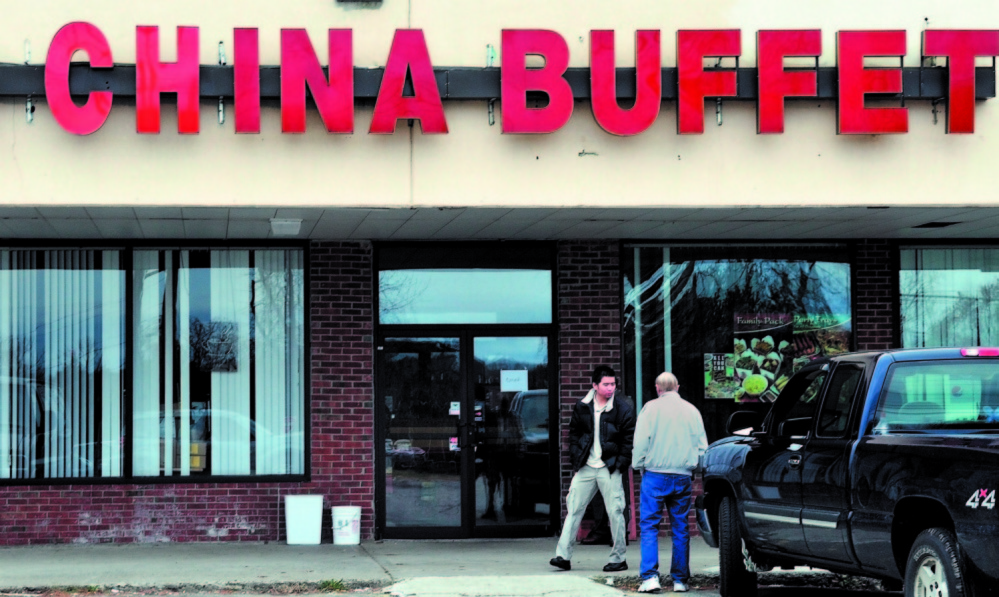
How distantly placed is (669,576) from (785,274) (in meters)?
4.63

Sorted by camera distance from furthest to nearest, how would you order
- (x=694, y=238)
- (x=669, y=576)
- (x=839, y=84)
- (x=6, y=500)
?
(x=694, y=238)
(x=6, y=500)
(x=839, y=84)
(x=669, y=576)

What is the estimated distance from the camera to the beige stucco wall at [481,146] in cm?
1044

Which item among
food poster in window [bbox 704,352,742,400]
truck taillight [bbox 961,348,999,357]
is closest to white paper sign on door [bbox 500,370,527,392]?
food poster in window [bbox 704,352,742,400]

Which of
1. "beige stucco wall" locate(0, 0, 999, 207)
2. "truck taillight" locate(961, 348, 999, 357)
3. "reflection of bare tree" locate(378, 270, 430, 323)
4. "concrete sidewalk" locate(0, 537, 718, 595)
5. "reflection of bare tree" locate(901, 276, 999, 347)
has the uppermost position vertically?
"beige stucco wall" locate(0, 0, 999, 207)

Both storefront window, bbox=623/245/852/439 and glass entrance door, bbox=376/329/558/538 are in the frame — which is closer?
glass entrance door, bbox=376/329/558/538

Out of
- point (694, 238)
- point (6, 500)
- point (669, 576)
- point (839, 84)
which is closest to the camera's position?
point (669, 576)

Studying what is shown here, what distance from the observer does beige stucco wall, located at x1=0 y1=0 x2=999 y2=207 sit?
34.2 feet

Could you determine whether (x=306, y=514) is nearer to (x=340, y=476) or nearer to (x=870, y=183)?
(x=340, y=476)

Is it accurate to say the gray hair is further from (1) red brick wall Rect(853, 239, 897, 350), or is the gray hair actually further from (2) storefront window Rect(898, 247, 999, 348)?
(2) storefront window Rect(898, 247, 999, 348)

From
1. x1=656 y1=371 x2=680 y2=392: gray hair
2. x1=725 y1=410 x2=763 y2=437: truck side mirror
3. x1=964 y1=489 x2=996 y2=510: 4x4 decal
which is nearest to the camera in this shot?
x1=964 y1=489 x2=996 y2=510: 4x4 decal

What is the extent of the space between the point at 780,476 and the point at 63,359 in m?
7.89

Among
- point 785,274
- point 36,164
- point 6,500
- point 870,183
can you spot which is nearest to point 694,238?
point 785,274

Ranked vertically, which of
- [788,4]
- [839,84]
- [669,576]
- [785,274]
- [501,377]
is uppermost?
[788,4]

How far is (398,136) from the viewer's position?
35.1 ft
